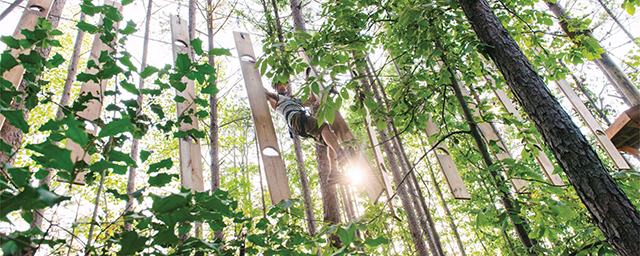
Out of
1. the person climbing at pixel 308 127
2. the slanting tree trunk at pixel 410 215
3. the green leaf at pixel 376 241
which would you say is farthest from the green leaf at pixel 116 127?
the slanting tree trunk at pixel 410 215

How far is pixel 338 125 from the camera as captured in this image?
270 centimetres

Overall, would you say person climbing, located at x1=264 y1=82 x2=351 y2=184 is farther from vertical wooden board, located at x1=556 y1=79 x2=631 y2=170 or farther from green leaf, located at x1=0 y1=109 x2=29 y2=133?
vertical wooden board, located at x1=556 y1=79 x2=631 y2=170

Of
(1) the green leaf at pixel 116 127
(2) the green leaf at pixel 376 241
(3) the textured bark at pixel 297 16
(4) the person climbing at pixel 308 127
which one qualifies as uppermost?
(3) the textured bark at pixel 297 16

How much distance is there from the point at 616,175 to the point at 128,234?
5.69ft

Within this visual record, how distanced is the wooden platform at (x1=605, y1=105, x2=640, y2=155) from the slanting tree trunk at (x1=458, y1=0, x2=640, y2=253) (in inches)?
128

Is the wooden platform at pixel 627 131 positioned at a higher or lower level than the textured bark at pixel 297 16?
lower

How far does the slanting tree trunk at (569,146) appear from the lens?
106 cm

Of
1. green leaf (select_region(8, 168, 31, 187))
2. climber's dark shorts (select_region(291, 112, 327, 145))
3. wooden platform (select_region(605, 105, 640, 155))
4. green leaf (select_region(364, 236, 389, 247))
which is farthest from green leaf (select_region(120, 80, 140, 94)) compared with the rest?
wooden platform (select_region(605, 105, 640, 155))

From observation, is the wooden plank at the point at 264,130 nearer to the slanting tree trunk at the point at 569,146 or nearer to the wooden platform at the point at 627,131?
the slanting tree trunk at the point at 569,146

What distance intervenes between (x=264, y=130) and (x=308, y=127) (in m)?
1.16

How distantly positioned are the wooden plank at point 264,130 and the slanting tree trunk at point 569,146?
1.21 meters

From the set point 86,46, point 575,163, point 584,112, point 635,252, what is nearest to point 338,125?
point 575,163

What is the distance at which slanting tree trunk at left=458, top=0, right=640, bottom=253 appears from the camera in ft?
3.49

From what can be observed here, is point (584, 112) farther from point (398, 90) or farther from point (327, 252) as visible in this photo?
point (327, 252)
